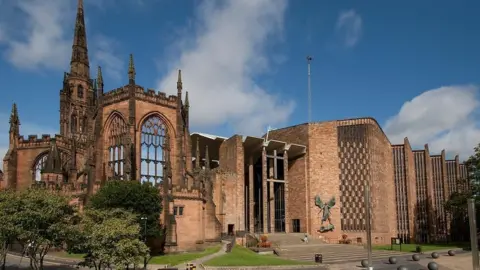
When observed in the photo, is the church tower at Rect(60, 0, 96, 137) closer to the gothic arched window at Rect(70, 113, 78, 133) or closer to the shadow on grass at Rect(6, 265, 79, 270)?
the gothic arched window at Rect(70, 113, 78, 133)

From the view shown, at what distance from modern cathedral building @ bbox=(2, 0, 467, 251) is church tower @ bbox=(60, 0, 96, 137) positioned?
160 millimetres

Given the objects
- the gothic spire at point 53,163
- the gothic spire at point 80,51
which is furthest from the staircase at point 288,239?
the gothic spire at point 80,51

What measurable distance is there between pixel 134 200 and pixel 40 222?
14.2m

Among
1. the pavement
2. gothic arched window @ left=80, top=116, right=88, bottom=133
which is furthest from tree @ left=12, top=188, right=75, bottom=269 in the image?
gothic arched window @ left=80, top=116, right=88, bottom=133

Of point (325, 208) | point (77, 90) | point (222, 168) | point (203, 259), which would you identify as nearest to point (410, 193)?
point (325, 208)

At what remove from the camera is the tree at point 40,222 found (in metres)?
24.9

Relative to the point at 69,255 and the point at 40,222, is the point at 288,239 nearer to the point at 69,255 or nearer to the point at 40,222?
the point at 69,255

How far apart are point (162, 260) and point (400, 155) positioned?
63.4 meters

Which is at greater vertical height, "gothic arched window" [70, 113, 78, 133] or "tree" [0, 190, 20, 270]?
"gothic arched window" [70, 113, 78, 133]

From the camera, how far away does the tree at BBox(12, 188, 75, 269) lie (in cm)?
2492

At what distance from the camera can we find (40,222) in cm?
2544

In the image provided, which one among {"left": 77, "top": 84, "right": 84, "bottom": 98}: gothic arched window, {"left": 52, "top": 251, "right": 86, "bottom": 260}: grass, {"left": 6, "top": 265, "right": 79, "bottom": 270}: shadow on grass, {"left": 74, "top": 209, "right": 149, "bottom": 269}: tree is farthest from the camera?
{"left": 77, "top": 84, "right": 84, "bottom": 98}: gothic arched window

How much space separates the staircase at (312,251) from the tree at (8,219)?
27.0 meters

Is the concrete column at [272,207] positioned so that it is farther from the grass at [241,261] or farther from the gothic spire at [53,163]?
the gothic spire at [53,163]
